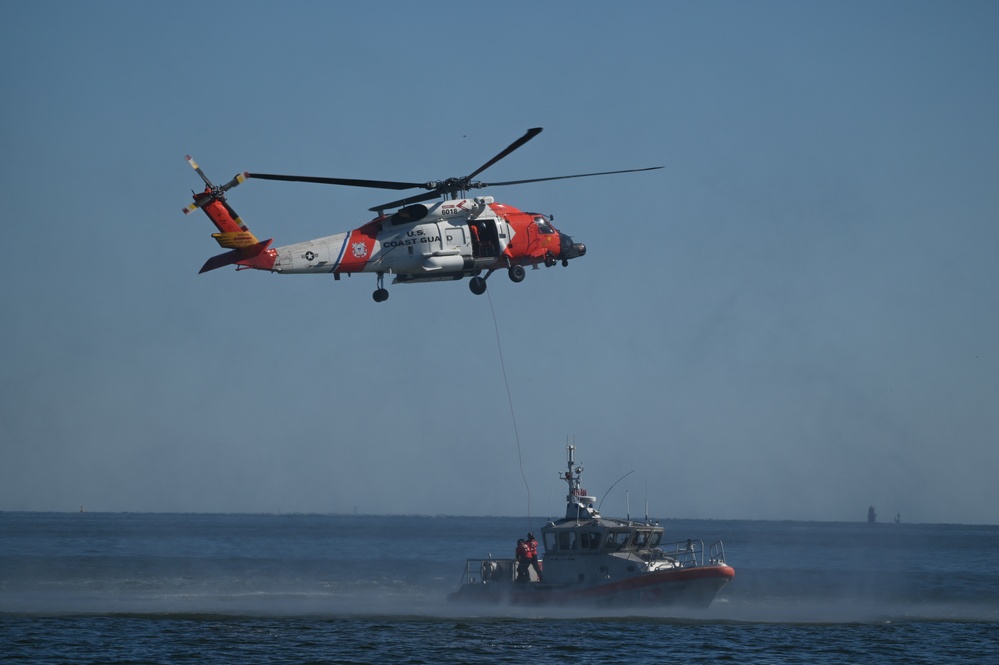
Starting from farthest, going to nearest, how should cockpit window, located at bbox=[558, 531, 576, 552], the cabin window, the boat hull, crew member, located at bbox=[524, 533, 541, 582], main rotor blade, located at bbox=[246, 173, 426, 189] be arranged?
crew member, located at bbox=[524, 533, 541, 582], cockpit window, located at bbox=[558, 531, 576, 552], the cabin window, the boat hull, main rotor blade, located at bbox=[246, 173, 426, 189]

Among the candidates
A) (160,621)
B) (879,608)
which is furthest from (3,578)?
(879,608)

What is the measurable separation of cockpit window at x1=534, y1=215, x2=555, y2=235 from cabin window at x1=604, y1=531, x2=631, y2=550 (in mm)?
10086

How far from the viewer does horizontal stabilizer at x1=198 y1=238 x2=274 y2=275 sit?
29656 millimetres

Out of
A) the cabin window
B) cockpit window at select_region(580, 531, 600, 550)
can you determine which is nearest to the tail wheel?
cockpit window at select_region(580, 531, 600, 550)

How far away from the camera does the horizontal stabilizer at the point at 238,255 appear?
97.3ft

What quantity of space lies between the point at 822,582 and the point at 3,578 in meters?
46.5

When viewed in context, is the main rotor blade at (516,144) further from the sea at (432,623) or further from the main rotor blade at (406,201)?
the sea at (432,623)

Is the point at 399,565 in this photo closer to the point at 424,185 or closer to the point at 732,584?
the point at 732,584

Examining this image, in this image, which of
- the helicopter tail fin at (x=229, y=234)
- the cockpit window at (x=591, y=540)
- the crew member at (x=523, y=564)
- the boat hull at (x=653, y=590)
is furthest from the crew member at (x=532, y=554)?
the helicopter tail fin at (x=229, y=234)

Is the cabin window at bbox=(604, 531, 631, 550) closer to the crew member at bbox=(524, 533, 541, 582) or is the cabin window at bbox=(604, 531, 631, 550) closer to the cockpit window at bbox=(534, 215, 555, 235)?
the crew member at bbox=(524, 533, 541, 582)

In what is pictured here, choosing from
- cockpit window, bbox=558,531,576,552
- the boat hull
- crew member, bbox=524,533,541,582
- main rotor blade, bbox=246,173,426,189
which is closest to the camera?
main rotor blade, bbox=246,173,426,189

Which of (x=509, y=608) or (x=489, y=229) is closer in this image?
(x=489, y=229)

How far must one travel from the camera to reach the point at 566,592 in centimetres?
3678

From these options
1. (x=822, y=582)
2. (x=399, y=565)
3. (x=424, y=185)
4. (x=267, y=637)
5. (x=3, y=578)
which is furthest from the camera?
(x=399, y=565)
